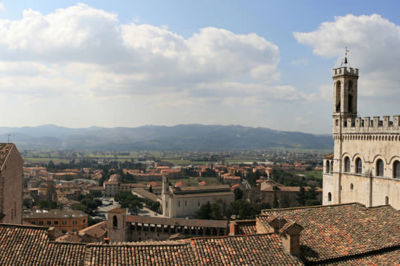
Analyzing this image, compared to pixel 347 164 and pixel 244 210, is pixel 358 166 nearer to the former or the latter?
pixel 347 164

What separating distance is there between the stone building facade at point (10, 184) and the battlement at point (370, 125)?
23571 millimetres

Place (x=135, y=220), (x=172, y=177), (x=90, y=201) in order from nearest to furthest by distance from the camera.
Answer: (x=135, y=220) → (x=90, y=201) → (x=172, y=177)

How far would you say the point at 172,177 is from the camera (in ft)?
474

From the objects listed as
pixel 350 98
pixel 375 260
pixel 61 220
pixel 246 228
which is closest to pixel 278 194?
pixel 61 220

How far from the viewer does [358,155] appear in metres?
26.4

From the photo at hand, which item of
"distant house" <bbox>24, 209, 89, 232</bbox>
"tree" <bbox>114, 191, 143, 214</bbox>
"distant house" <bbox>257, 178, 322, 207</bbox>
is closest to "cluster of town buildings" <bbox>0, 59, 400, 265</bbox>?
"distant house" <bbox>24, 209, 89, 232</bbox>

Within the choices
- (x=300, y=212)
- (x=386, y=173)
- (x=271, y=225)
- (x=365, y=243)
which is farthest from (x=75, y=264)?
(x=386, y=173)

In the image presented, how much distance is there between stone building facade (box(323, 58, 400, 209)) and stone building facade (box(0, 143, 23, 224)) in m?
Answer: 23.3

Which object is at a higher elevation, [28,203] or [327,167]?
[327,167]

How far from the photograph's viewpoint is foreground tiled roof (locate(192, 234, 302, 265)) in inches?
498

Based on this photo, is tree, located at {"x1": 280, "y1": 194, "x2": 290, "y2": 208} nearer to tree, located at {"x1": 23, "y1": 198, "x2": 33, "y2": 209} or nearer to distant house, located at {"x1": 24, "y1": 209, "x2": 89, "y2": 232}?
distant house, located at {"x1": 24, "y1": 209, "x2": 89, "y2": 232}

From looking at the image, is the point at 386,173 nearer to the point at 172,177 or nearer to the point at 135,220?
the point at 135,220

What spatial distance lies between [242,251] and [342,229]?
5351mm

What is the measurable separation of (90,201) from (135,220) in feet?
98.7
